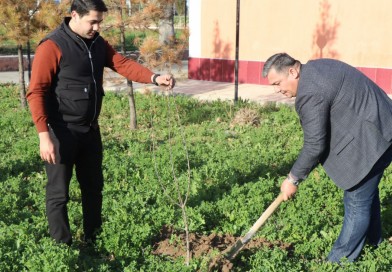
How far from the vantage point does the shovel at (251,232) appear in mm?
3877

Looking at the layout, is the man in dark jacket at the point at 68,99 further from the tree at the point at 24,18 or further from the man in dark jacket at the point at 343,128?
the tree at the point at 24,18

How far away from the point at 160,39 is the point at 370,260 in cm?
566

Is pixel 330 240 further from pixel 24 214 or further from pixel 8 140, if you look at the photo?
pixel 8 140

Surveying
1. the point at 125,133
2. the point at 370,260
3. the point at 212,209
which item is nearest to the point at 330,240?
the point at 370,260

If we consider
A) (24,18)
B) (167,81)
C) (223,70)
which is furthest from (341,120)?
(223,70)

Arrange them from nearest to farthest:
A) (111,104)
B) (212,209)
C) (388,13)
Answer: (212,209) < (111,104) < (388,13)

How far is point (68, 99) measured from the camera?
3801 millimetres

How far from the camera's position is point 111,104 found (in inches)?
404

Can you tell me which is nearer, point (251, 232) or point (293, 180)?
point (293, 180)

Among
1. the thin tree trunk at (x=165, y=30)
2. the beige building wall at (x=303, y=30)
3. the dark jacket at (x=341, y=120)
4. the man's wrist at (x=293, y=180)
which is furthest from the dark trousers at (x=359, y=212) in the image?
the beige building wall at (x=303, y=30)

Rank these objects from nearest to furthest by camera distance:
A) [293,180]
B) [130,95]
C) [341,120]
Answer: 1. [341,120]
2. [293,180]
3. [130,95]

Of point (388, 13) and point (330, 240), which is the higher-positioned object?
point (388, 13)

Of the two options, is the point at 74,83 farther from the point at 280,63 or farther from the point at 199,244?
the point at 199,244

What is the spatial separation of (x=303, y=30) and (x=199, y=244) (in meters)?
9.05
